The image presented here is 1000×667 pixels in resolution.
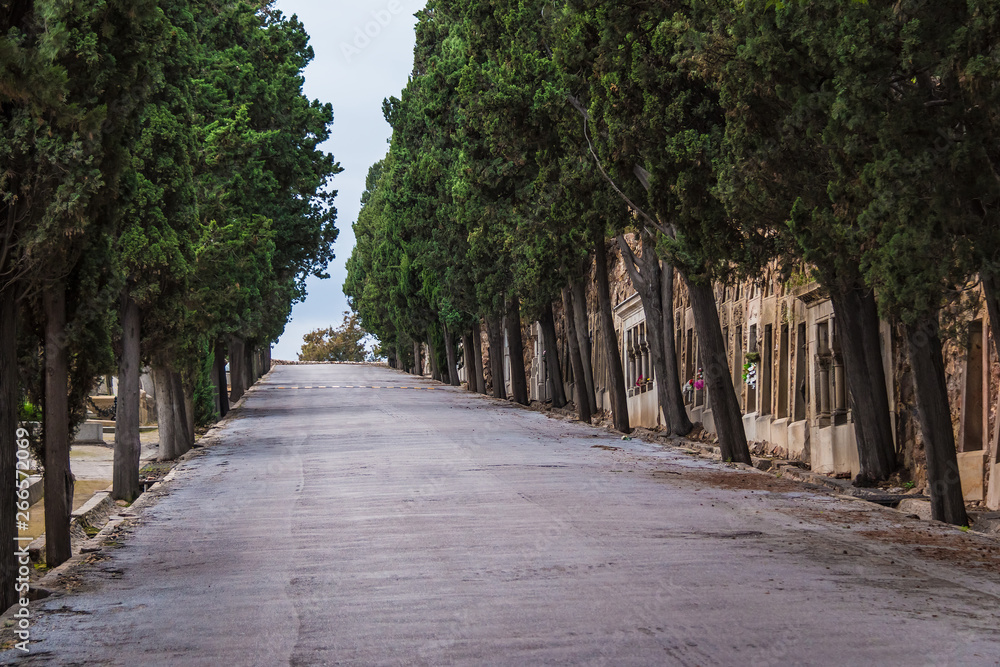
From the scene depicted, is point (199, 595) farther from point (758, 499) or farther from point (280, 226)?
Answer: point (280, 226)

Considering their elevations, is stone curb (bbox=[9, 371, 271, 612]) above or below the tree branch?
below

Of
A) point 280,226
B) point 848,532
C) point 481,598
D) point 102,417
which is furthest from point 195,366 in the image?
point 481,598

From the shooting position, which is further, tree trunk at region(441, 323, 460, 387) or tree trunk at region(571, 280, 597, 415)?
tree trunk at region(441, 323, 460, 387)

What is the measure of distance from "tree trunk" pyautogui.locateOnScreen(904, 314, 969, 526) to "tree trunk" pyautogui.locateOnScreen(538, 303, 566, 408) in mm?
26410

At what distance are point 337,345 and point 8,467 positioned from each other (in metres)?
131

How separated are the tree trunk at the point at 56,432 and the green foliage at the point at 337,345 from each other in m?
124

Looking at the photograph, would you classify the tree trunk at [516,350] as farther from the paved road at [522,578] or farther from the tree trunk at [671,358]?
the paved road at [522,578]

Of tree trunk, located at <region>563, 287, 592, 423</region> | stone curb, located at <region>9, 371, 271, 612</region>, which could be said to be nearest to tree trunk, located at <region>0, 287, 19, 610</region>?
stone curb, located at <region>9, 371, 271, 612</region>

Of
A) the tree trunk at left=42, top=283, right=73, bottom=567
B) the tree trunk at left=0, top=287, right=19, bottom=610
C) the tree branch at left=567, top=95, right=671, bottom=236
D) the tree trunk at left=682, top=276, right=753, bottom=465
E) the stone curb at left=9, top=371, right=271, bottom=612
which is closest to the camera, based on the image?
the tree trunk at left=0, top=287, right=19, bottom=610

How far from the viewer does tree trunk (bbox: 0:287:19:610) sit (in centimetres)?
955

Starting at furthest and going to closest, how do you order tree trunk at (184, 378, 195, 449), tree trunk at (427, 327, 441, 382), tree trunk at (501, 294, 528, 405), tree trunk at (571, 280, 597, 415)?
tree trunk at (427, 327, 441, 382)
tree trunk at (501, 294, 528, 405)
tree trunk at (571, 280, 597, 415)
tree trunk at (184, 378, 195, 449)

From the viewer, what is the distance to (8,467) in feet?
31.6

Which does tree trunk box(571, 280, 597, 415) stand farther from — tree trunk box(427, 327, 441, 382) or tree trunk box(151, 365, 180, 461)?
tree trunk box(427, 327, 441, 382)

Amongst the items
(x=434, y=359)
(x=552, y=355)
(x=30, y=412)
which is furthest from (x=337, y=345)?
(x=30, y=412)
